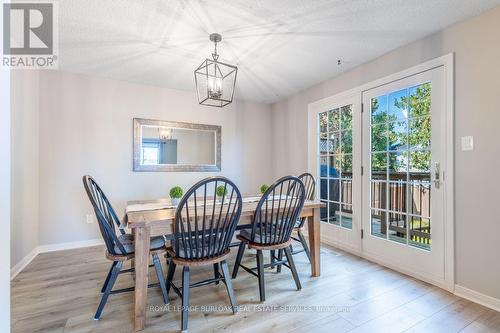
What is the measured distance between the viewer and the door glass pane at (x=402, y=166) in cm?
237

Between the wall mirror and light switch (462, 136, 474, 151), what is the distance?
3.11m

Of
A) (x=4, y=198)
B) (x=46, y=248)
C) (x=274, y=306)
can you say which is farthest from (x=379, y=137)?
(x=46, y=248)

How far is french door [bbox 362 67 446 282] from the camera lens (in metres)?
2.25

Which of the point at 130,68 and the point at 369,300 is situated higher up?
the point at 130,68

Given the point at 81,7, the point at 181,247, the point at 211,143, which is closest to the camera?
the point at 181,247

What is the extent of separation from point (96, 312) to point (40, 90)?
281 centimetres

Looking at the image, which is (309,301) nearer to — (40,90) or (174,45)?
(174,45)

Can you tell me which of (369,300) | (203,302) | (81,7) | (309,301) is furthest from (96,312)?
(81,7)

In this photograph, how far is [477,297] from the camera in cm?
195

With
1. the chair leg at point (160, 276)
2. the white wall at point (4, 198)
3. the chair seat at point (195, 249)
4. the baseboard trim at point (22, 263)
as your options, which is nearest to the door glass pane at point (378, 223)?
the chair seat at point (195, 249)

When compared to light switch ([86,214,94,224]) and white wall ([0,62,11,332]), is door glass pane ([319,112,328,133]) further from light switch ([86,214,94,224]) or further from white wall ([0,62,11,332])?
light switch ([86,214,94,224])

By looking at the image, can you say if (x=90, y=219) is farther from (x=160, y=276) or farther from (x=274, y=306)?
(x=274, y=306)

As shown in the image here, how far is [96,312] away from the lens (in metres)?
1.77

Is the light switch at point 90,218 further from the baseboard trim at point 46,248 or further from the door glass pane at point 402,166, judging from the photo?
the door glass pane at point 402,166
